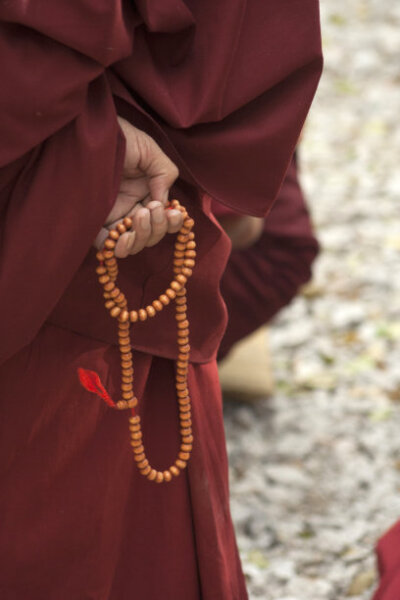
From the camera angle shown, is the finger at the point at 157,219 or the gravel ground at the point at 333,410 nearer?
the finger at the point at 157,219

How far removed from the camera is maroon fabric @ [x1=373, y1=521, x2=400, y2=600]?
193 centimetres

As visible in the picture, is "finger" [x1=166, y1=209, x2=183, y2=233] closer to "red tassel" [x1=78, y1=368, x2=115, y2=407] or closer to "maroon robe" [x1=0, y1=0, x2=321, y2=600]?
"maroon robe" [x1=0, y1=0, x2=321, y2=600]

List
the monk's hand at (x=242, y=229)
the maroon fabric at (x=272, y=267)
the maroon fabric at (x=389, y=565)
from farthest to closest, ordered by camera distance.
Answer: the maroon fabric at (x=272, y=267)
the monk's hand at (x=242, y=229)
the maroon fabric at (x=389, y=565)

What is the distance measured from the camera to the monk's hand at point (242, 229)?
2.54 m

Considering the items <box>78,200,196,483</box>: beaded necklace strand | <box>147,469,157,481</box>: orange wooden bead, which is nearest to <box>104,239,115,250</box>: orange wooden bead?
<box>78,200,196,483</box>: beaded necklace strand

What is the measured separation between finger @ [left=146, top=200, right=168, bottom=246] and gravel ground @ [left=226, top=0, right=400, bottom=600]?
4.00 feet

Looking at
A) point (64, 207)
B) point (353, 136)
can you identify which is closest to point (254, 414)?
point (64, 207)

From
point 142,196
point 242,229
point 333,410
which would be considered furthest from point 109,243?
point 333,410

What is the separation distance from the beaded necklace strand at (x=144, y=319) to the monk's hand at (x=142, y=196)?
2 centimetres

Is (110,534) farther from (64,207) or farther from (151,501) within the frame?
(64,207)

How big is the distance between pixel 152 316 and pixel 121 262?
0.11 meters

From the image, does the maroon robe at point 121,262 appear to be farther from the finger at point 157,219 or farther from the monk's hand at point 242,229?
the monk's hand at point 242,229

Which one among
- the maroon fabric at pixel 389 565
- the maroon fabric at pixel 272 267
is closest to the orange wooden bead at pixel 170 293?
the maroon fabric at pixel 389 565

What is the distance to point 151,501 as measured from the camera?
1.60 m
